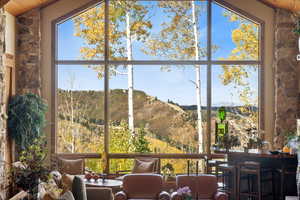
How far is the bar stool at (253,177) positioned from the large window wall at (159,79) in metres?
2.31

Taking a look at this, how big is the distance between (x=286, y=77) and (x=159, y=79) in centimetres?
278

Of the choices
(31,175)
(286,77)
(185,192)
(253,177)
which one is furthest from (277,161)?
(31,175)

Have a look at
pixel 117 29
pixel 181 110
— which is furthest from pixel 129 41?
pixel 181 110

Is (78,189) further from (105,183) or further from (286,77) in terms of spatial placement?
(286,77)

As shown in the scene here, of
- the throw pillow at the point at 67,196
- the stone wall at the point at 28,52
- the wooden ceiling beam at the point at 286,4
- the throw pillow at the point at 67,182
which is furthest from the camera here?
the stone wall at the point at 28,52

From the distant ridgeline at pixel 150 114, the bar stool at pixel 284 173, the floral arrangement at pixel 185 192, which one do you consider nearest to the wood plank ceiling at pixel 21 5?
the distant ridgeline at pixel 150 114

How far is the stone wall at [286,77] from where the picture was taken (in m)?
11.1

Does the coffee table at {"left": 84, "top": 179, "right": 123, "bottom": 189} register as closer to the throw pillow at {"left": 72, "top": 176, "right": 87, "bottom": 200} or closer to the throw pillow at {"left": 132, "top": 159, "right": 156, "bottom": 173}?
the throw pillow at {"left": 132, "top": 159, "right": 156, "bottom": 173}

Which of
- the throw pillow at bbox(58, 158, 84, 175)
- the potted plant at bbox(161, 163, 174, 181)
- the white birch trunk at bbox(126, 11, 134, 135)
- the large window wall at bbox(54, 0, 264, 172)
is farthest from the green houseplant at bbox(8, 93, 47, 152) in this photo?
the potted plant at bbox(161, 163, 174, 181)

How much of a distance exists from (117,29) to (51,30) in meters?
1.47

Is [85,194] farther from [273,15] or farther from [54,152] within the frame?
[273,15]

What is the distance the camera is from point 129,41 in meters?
11.5

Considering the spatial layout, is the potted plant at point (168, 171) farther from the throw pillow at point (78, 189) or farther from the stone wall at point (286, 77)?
the throw pillow at point (78, 189)

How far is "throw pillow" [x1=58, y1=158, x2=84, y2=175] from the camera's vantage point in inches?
426
